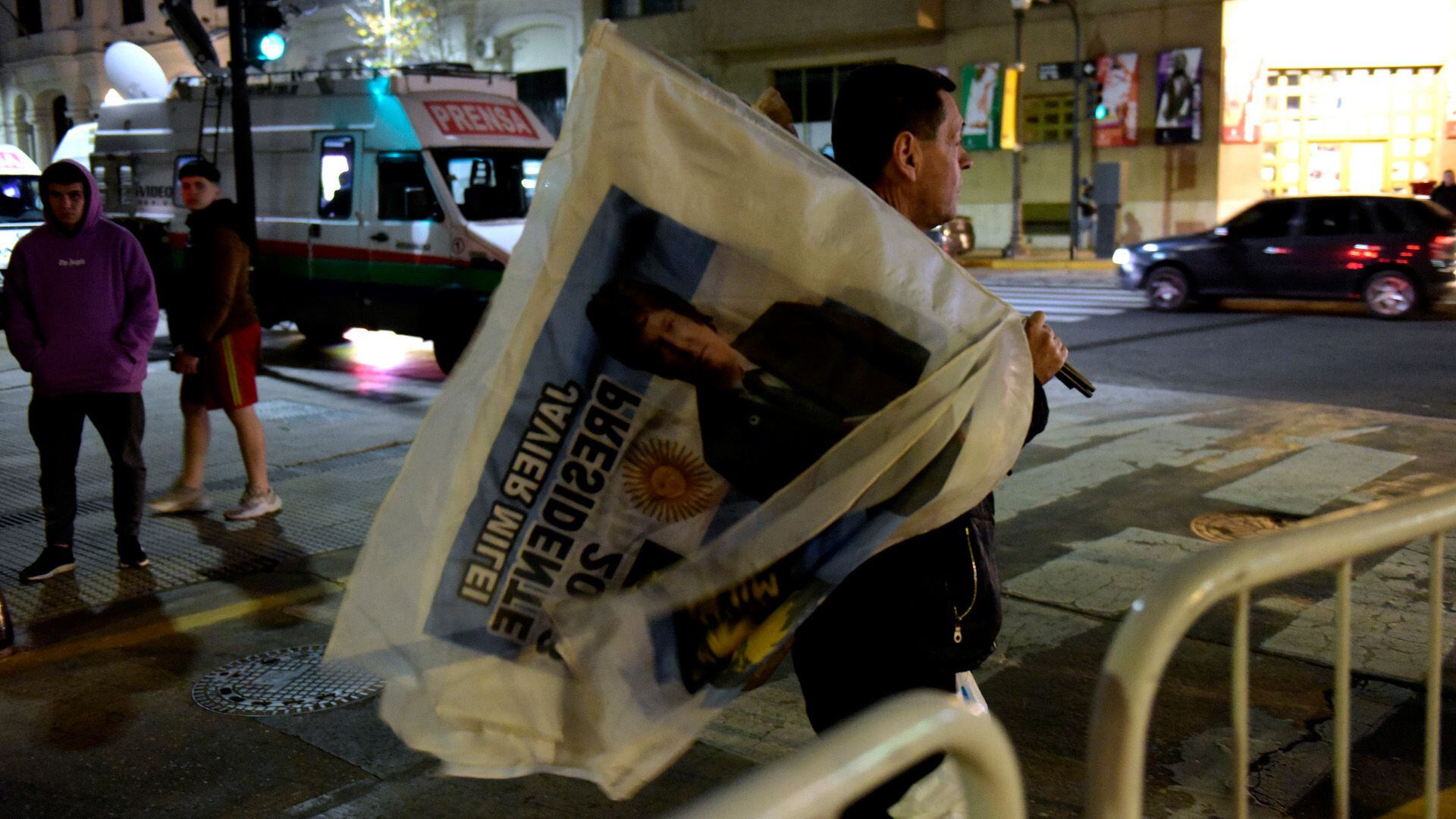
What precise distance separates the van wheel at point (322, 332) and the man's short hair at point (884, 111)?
11.9 m

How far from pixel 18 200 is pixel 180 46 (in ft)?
72.1

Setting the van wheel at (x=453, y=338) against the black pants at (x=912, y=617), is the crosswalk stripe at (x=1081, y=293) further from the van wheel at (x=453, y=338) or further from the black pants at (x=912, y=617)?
the black pants at (x=912, y=617)

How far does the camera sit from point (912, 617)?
2.01 meters

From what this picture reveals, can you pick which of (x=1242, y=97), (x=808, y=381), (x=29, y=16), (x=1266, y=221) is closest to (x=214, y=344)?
(x=808, y=381)

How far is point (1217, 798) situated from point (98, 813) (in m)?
3.17

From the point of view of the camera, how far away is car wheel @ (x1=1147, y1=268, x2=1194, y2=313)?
17.1 m

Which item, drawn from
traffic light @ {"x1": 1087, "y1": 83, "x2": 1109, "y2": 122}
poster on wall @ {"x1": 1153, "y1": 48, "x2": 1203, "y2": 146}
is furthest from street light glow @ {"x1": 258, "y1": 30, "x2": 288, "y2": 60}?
poster on wall @ {"x1": 1153, "y1": 48, "x2": 1203, "y2": 146}

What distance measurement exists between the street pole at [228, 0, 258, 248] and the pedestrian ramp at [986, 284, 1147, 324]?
8.37 meters

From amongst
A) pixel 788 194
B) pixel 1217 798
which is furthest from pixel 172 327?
pixel 788 194

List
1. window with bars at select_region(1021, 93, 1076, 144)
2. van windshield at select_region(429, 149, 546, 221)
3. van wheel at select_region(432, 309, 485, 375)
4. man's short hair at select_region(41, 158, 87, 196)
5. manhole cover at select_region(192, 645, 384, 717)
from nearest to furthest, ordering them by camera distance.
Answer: manhole cover at select_region(192, 645, 384, 717)
man's short hair at select_region(41, 158, 87, 196)
van wheel at select_region(432, 309, 485, 375)
van windshield at select_region(429, 149, 546, 221)
window with bars at select_region(1021, 93, 1076, 144)

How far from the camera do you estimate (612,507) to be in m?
1.77

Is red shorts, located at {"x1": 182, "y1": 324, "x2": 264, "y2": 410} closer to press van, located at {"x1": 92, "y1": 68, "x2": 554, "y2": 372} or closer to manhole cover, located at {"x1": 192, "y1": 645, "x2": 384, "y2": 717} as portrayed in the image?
manhole cover, located at {"x1": 192, "y1": 645, "x2": 384, "y2": 717}

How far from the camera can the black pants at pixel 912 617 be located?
200cm

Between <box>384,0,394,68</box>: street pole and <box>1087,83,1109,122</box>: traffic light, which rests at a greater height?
<box>384,0,394,68</box>: street pole
